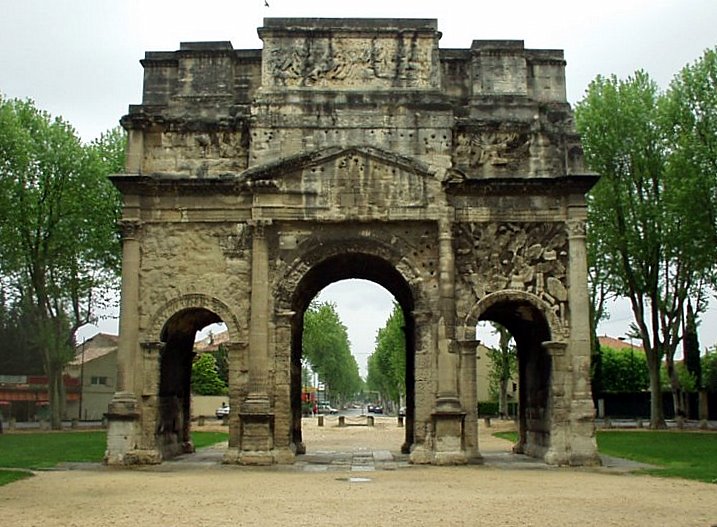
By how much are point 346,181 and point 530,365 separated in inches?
290

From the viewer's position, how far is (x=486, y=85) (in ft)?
72.6

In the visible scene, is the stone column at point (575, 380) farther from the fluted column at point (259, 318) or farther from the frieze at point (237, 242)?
the frieze at point (237, 242)

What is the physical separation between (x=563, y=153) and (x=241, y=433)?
10.6 meters

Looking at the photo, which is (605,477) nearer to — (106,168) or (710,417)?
(106,168)

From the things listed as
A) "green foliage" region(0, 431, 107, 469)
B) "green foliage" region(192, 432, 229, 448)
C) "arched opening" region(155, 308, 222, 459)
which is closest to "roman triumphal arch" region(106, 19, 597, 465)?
"arched opening" region(155, 308, 222, 459)

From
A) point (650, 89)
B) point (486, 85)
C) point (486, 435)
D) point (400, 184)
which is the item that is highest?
point (650, 89)

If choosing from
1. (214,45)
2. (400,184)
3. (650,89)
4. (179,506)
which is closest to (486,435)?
(650,89)

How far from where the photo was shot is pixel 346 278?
24.7 m

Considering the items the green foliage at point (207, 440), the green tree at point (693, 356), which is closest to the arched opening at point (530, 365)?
the green foliage at point (207, 440)

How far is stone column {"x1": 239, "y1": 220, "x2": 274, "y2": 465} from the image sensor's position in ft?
65.3

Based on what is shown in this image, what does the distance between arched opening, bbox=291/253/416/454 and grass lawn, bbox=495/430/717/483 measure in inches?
241

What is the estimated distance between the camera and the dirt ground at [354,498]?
438 inches

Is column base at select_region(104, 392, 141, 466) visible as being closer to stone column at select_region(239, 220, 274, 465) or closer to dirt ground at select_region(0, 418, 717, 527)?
dirt ground at select_region(0, 418, 717, 527)

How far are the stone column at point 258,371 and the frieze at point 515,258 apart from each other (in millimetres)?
4845
